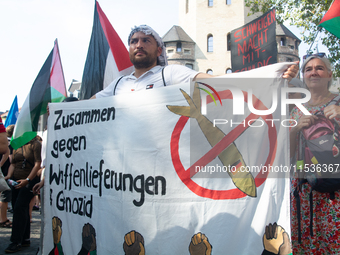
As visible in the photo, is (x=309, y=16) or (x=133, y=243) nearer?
(x=133, y=243)

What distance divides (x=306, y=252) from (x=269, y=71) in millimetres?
1309

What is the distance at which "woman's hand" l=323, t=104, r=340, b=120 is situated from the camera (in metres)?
2.12

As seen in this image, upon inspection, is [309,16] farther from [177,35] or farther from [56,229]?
[177,35]

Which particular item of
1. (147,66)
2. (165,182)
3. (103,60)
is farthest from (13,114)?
(165,182)

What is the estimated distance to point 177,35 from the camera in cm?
3656

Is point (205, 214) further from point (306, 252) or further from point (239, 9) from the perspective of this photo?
point (239, 9)

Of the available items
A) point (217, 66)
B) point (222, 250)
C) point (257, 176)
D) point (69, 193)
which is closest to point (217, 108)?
point (257, 176)

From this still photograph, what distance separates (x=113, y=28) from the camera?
202 inches

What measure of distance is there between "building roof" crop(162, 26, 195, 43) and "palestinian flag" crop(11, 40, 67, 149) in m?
32.2

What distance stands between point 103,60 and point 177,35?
3325cm

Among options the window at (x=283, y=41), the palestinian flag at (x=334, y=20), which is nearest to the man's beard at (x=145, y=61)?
the palestinian flag at (x=334, y=20)

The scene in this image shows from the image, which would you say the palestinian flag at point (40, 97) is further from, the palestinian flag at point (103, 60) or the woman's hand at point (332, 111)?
the woman's hand at point (332, 111)

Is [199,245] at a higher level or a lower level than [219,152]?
lower

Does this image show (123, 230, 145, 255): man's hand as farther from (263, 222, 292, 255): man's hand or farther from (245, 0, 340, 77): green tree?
(245, 0, 340, 77): green tree
